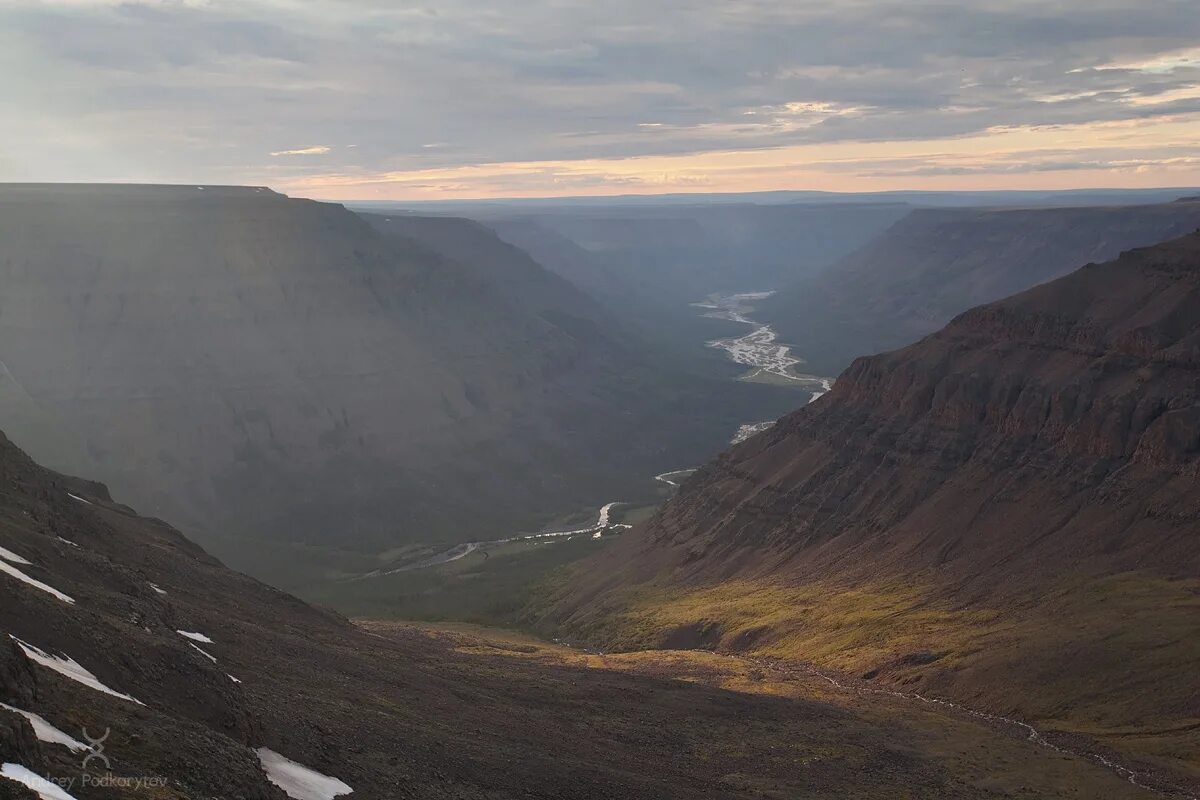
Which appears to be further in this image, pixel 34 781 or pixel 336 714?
pixel 336 714

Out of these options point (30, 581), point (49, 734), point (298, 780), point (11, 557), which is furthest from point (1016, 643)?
point (49, 734)

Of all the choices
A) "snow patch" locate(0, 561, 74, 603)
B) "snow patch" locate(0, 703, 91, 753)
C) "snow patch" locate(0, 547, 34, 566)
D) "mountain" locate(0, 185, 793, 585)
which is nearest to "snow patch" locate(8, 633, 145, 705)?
"snow patch" locate(0, 703, 91, 753)

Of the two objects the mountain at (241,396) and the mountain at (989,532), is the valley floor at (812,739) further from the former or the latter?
the mountain at (241,396)

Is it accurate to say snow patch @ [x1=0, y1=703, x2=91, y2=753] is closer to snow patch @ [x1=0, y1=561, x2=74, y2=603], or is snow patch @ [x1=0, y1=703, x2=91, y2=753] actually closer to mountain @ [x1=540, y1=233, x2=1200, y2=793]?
snow patch @ [x1=0, y1=561, x2=74, y2=603]

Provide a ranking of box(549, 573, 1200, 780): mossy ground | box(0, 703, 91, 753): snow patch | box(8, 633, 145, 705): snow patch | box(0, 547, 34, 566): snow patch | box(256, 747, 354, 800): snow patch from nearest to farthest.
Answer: box(0, 703, 91, 753): snow patch < box(8, 633, 145, 705): snow patch < box(256, 747, 354, 800): snow patch < box(0, 547, 34, 566): snow patch < box(549, 573, 1200, 780): mossy ground

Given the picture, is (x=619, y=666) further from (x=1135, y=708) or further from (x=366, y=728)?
(x=366, y=728)

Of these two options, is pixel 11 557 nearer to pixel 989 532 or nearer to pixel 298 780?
pixel 298 780

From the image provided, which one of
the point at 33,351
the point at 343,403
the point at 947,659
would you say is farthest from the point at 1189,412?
the point at 33,351
